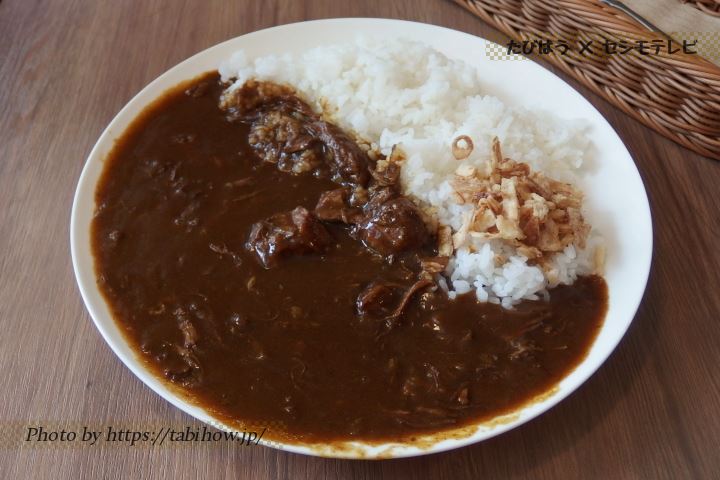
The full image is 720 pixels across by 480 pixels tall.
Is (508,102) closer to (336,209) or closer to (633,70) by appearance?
(633,70)

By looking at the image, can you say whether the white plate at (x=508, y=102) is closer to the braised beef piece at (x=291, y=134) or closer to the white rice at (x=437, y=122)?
the white rice at (x=437, y=122)

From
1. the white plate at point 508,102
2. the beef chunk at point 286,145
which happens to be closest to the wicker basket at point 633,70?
the white plate at point 508,102

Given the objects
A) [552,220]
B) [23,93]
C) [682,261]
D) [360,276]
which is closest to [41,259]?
[23,93]

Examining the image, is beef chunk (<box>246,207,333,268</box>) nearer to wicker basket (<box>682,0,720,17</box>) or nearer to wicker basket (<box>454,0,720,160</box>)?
wicker basket (<box>454,0,720,160</box>)

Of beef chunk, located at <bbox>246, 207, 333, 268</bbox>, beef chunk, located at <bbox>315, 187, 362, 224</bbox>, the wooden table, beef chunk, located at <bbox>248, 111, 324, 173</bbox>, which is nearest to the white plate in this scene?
the wooden table

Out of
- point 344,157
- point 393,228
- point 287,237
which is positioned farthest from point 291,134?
point 393,228

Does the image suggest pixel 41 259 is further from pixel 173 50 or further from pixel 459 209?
pixel 459 209
